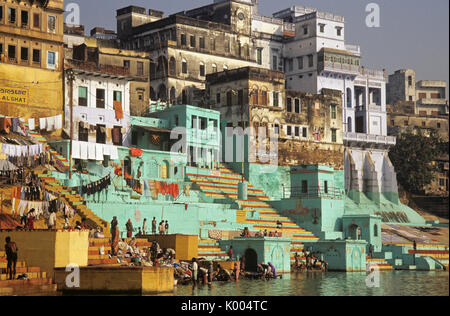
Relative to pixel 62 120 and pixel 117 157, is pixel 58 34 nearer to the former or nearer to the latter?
pixel 62 120

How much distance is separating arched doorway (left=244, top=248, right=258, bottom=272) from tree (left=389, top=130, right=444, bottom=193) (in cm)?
3891

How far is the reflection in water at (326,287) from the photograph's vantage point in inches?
1223

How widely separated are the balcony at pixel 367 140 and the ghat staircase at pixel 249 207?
1514 cm

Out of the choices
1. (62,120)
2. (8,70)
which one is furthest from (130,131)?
(8,70)

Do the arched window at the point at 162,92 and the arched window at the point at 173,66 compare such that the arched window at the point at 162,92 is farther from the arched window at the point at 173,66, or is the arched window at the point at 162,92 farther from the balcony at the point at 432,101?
the balcony at the point at 432,101

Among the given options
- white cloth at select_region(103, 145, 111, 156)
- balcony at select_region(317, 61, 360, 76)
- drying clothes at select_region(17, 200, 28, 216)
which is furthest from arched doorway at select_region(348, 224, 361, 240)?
drying clothes at select_region(17, 200, 28, 216)

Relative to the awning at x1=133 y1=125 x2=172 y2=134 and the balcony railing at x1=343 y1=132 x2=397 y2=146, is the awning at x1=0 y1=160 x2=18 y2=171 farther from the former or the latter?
the balcony railing at x1=343 y1=132 x2=397 y2=146

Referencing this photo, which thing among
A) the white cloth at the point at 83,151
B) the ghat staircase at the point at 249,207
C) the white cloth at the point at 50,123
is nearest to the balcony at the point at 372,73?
the ghat staircase at the point at 249,207

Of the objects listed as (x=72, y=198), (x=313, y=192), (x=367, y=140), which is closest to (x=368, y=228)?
(x=313, y=192)

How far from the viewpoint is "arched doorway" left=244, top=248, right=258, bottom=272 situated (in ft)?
136

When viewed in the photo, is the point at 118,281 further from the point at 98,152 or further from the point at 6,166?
the point at 98,152

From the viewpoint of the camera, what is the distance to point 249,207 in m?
52.8

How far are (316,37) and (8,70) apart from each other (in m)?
31.1

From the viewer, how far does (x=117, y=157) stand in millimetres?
50062
